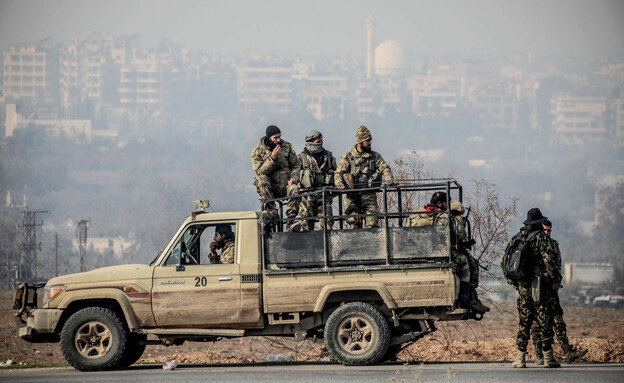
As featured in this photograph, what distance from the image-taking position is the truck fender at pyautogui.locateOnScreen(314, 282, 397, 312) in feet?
42.6

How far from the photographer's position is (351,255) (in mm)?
13148

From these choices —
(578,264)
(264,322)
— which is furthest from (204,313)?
(578,264)

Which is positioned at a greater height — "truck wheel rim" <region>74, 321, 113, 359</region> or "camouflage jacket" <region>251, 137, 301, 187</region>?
"camouflage jacket" <region>251, 137, 301, 187</region>

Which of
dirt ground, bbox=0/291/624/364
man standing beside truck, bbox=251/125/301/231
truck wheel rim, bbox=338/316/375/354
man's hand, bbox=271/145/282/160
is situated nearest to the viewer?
truck wheel rim, bbox=338/316/375/354

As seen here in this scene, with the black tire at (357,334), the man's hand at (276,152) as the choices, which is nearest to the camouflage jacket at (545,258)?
the black tire at (357,334)

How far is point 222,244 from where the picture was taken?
13656 mm

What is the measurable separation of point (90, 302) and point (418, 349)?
924 centimetres

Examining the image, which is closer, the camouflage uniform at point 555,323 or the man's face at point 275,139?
the camouflage uniform at point 555,323

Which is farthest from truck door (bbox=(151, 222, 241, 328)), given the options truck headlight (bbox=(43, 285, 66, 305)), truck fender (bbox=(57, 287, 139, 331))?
truck headlight (bbox=(43, 285, 66, 305))

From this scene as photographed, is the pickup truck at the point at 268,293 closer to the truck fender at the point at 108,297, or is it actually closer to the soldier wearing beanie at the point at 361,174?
the truck fender at the point at 108,297

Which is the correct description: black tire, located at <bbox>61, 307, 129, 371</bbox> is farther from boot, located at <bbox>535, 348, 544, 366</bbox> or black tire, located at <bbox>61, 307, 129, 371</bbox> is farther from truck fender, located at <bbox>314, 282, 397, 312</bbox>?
boot, located at <bbox>535, 348, 544, 366</bbox>

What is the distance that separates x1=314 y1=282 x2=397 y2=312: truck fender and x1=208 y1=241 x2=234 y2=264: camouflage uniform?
137 cm

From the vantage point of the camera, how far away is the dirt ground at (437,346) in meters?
17.1

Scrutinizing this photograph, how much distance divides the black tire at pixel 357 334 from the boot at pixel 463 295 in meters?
1.03
